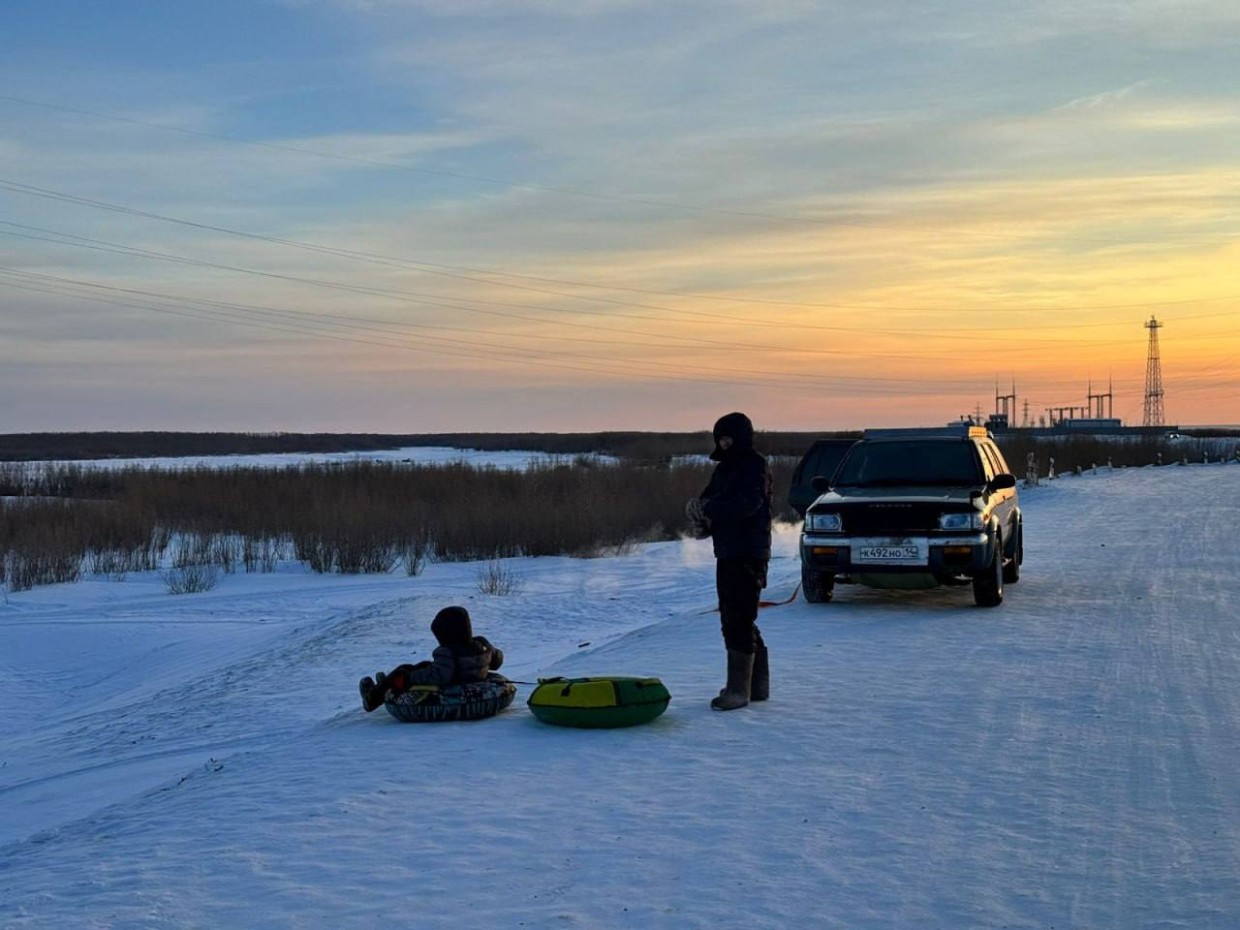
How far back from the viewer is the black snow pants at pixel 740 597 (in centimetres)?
877

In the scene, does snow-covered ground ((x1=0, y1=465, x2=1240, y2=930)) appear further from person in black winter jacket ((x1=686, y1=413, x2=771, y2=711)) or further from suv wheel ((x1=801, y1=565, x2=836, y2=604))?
person in black winter jacket ((x1=686, y1=413, x2=771, y2=711))

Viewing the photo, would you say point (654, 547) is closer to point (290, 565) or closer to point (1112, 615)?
point (290, 565)

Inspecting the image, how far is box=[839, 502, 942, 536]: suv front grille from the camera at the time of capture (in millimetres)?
13836

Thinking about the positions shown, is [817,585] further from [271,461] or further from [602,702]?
[271,461]

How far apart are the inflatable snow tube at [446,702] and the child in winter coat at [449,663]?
7 centimetres

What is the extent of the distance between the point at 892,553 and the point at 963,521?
0.79 m

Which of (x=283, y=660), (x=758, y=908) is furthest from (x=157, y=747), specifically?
(x=758, y=908)

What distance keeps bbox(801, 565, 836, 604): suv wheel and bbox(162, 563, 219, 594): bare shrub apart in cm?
1098

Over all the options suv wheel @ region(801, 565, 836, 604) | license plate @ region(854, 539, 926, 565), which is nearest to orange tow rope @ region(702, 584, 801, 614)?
suv wheel @ region(801, 565, 836, 604)

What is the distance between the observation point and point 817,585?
14977 mm

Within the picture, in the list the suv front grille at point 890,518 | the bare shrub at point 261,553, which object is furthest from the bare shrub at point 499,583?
the suv front grille at point 890,518

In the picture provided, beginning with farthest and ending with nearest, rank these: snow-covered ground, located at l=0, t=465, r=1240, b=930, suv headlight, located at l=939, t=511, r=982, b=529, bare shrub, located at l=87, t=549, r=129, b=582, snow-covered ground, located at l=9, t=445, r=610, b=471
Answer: snow-covered ground, located at l=9, t=445, r=610, b=471 → bare shrub, located at l=87, t=549, r=129, b=582 → suv headlight, located at l=939, t=511, r=982, b=529 → snow-covered ground, located at l=0, t=465, r=1240, b=930

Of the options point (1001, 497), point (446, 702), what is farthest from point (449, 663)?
point (1001, 497)

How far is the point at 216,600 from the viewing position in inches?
791
